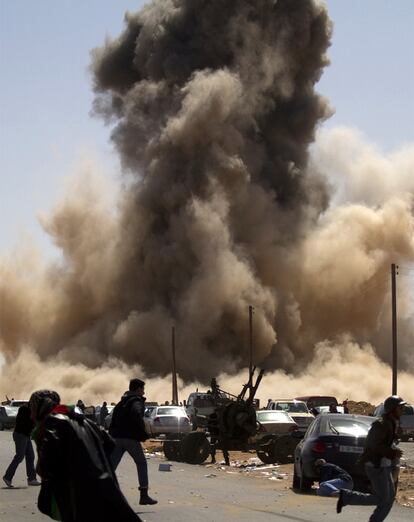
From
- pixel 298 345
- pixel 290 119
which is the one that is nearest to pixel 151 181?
pixel 290 119

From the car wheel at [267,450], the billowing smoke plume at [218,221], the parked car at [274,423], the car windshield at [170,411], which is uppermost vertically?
the billowing smoke plume at [218,221]

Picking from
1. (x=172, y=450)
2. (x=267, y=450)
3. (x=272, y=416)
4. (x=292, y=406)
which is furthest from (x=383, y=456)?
(x=292, y=406)

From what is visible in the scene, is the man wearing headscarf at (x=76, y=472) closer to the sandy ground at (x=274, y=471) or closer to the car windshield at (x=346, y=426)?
the sandy ground at (x=274, y=471)

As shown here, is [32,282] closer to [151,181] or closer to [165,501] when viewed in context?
[151,181]

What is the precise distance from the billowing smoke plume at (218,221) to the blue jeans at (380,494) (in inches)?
2220

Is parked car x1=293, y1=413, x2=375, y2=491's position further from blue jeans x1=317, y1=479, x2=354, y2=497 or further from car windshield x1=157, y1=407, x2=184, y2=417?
car windshield x1=157, y1=407, x2=184, y2=417

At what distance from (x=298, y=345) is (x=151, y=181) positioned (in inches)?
600

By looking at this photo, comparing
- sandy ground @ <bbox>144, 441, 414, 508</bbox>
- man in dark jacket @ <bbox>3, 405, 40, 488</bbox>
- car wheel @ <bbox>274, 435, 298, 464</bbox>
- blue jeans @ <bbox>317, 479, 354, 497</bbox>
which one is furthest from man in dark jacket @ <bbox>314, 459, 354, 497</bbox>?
car wheel @ <bbox>274, 435, 298, 464</bbox>

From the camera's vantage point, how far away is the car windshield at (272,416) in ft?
97.3

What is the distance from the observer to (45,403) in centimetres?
727

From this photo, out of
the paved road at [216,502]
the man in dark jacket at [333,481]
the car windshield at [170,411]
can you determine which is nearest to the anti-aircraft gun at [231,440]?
the paved road at [216,502]

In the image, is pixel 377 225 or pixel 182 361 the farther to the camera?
pixel 377 225

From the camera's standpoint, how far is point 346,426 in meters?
18.3

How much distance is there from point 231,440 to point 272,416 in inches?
118
